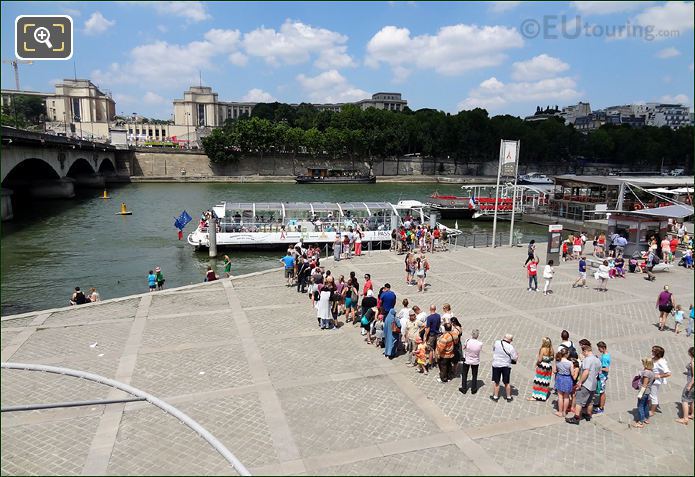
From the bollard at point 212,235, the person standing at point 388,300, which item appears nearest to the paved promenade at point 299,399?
the person standing at point 388,300

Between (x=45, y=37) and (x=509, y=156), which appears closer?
(x=45, y=37)

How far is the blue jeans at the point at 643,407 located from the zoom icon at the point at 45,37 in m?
10.5

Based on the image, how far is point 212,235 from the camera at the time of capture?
3020 centimetres

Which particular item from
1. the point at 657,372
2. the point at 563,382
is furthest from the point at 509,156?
the point at 563,382

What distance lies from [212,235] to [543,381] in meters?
23.4

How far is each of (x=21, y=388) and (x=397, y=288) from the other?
12234mm

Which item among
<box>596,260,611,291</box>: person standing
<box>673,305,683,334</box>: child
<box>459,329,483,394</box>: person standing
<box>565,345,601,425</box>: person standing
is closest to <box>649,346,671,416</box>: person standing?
<box>565,345,601,425</box>: person standing

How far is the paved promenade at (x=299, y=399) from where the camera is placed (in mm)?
8258

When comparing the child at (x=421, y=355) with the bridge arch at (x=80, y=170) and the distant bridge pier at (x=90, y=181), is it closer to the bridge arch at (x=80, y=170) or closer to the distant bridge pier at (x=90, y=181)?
the distant bridge pier at (x=90, y=181)

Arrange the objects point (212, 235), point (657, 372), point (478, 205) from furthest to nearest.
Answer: point (478, 205)
point (212, 235)
point (657, 372)

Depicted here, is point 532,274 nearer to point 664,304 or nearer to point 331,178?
point 664,304

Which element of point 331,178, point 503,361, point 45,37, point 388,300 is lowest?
point 503,361

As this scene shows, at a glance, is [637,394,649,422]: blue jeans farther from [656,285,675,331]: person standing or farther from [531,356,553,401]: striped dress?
[656,285,675,331]: person standing

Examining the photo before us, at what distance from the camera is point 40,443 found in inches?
338
